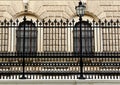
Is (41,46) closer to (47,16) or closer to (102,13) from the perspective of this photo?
(47,16)

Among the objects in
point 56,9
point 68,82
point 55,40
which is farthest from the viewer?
point 56,9

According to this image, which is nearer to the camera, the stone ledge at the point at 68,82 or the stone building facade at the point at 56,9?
the stone ledge at the point at 68,82

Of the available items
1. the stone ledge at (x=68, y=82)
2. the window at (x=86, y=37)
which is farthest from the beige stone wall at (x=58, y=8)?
the stone ledge at (x=68, y=82)

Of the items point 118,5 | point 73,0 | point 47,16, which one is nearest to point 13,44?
point 47,16

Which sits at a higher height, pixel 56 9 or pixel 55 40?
pixel 56 9

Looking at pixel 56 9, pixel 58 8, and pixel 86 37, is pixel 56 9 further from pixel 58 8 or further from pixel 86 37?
pixel 86 37

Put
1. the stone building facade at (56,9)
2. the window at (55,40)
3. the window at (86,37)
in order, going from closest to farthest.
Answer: the window at (86,37) < the window at (55,40) < the stone building facade at (56,9)

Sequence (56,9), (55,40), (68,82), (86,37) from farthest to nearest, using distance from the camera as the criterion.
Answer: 1. (56,9)
2. (86,37)
3. (55,40)
4. (68,82)

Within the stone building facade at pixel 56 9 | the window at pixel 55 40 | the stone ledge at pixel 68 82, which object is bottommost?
the stone ledge at pixel 68 82

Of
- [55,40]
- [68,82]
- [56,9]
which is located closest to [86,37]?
[55,40]

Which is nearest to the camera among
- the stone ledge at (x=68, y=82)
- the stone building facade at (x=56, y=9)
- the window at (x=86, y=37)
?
the stone ledge at (x=68, y=82)

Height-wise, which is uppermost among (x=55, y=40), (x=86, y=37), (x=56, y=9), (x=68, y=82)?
(x=56, y=9)

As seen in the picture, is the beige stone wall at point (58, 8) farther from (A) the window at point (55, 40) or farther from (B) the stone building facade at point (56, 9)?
(A) the window at point (55, 40)

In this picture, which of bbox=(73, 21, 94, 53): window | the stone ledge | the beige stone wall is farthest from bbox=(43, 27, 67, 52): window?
the beige stone wall
